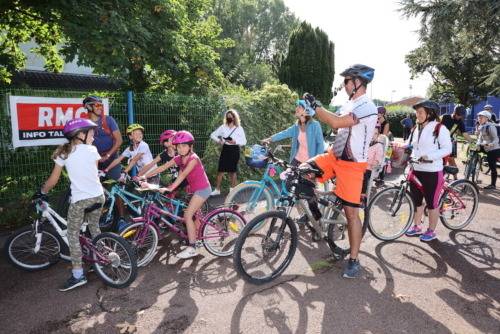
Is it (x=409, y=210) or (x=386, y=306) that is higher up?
(x=409, y=210)

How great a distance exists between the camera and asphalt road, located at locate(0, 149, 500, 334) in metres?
3.06

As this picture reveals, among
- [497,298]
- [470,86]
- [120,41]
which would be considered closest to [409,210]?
[497,298]

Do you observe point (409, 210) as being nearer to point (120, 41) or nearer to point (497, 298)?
point (497, 298)

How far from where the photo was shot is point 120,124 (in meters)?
6.84

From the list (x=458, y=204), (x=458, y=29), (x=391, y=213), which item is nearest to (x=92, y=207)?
(x=391, y=213)

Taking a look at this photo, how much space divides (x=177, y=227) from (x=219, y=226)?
540 mm

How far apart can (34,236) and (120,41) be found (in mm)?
4214

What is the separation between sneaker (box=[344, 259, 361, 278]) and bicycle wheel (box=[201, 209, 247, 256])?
1.37m

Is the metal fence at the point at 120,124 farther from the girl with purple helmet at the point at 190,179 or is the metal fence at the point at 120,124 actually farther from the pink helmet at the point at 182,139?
the pink helmet at the point at 182,139

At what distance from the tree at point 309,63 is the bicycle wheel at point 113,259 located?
795 inches

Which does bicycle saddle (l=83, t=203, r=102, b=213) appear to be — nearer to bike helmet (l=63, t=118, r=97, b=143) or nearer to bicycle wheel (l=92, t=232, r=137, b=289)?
bicycle wheel (l=92, t=232, r=137, b=289)

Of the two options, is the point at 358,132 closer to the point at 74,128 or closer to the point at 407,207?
the point at 407,207

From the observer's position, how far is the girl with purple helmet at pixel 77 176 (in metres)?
3.57

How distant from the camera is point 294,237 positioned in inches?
154
